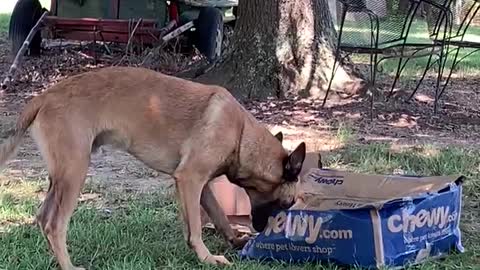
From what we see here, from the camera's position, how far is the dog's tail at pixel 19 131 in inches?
164

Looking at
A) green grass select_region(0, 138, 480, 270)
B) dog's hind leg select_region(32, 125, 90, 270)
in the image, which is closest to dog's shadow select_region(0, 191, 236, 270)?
green grass select_region(0, 138, 480, 270)

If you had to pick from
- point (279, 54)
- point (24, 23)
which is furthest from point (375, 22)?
point (24, 23)

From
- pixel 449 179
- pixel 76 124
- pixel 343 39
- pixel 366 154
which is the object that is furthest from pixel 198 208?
pixel 343 39

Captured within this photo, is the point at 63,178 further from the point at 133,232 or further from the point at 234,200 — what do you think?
the point at 234,200

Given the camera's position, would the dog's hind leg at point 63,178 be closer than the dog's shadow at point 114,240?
Yes

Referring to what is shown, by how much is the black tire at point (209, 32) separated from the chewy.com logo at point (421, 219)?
6435mm

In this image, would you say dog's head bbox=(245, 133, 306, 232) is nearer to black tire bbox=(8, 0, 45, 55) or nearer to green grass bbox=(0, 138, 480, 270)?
green grass bbox=(0, 138, 480, 270)

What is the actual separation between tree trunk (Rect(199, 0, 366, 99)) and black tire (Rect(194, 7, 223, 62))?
1.79 meters

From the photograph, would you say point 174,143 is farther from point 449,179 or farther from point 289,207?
point 449,179

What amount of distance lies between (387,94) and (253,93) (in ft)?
4.75

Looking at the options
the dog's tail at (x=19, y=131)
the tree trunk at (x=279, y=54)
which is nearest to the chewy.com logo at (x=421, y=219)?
the dog's tail at (x=19, y=131)

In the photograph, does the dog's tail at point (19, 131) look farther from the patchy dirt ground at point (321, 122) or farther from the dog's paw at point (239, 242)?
the patchy dirt ground at point (321, 122)

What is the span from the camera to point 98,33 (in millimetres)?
10586

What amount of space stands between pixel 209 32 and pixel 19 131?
6658 mm
